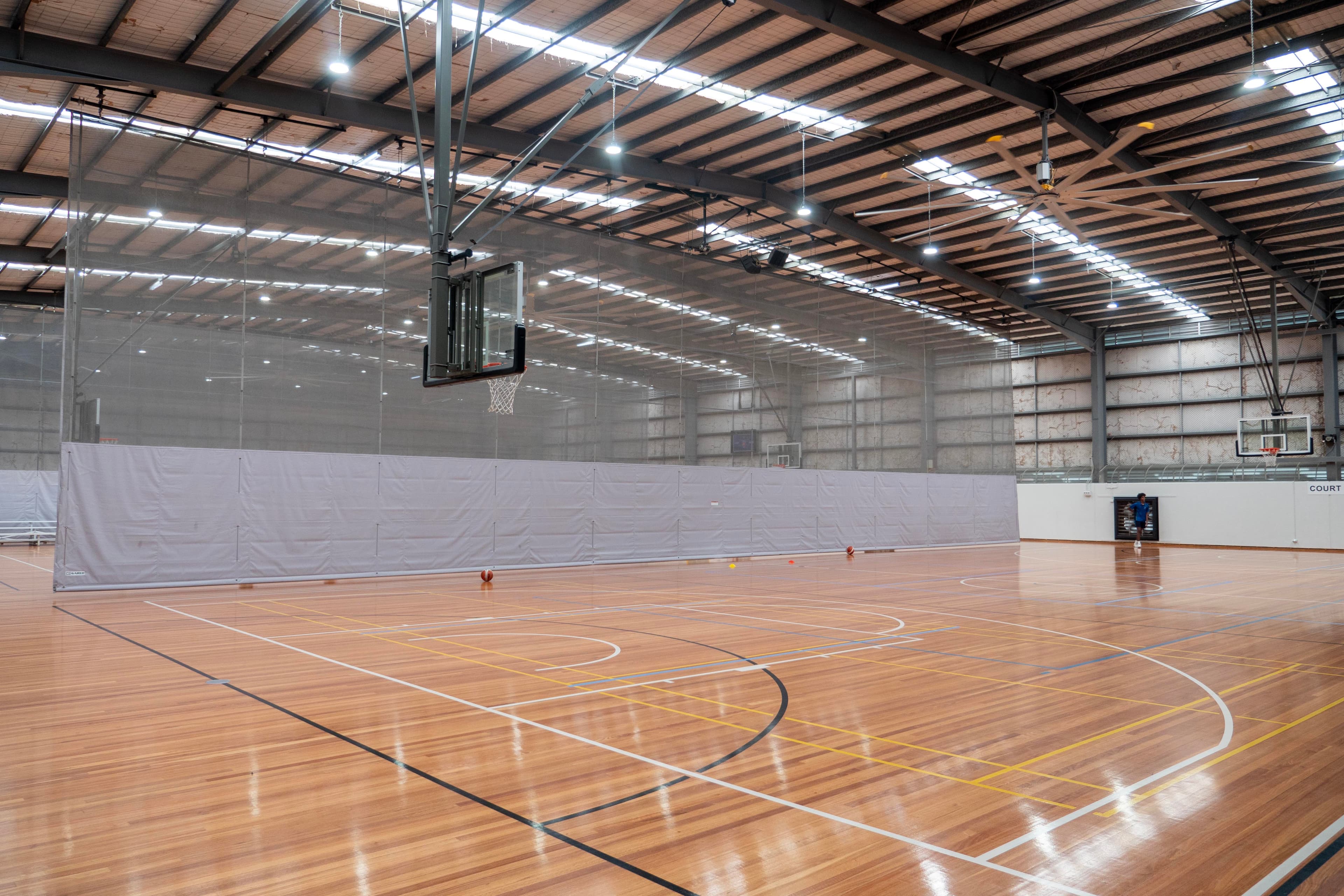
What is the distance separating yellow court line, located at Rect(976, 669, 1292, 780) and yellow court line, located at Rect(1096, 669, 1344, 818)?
0.56m

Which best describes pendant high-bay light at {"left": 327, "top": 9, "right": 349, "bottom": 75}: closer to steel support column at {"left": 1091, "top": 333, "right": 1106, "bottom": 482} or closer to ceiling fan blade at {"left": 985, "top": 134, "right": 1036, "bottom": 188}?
ceiling fan blade at {"left": 985, "top": 134, "right": 1036, "bottom": 188}

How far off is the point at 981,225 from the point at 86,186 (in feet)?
61.7

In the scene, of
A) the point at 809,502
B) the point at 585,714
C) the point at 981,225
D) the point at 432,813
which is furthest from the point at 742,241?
the point at 432,813

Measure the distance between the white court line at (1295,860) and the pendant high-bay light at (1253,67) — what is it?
10679 millimetres

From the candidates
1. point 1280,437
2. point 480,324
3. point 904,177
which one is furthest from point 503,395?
point 1280,437

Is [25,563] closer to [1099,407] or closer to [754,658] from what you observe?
[754,658]

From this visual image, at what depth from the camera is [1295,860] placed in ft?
10.9

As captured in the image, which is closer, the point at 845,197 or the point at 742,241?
the point at 845,197

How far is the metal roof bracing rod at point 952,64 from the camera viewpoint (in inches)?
482

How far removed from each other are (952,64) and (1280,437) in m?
18.7

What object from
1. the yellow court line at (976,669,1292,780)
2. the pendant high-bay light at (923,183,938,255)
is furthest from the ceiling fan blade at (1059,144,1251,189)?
the yellow court line at (976,669,1292,780)

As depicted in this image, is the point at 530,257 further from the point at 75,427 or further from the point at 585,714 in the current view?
the point at 585,714

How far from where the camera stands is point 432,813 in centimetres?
379

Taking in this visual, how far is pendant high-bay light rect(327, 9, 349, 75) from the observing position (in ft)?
41.1
